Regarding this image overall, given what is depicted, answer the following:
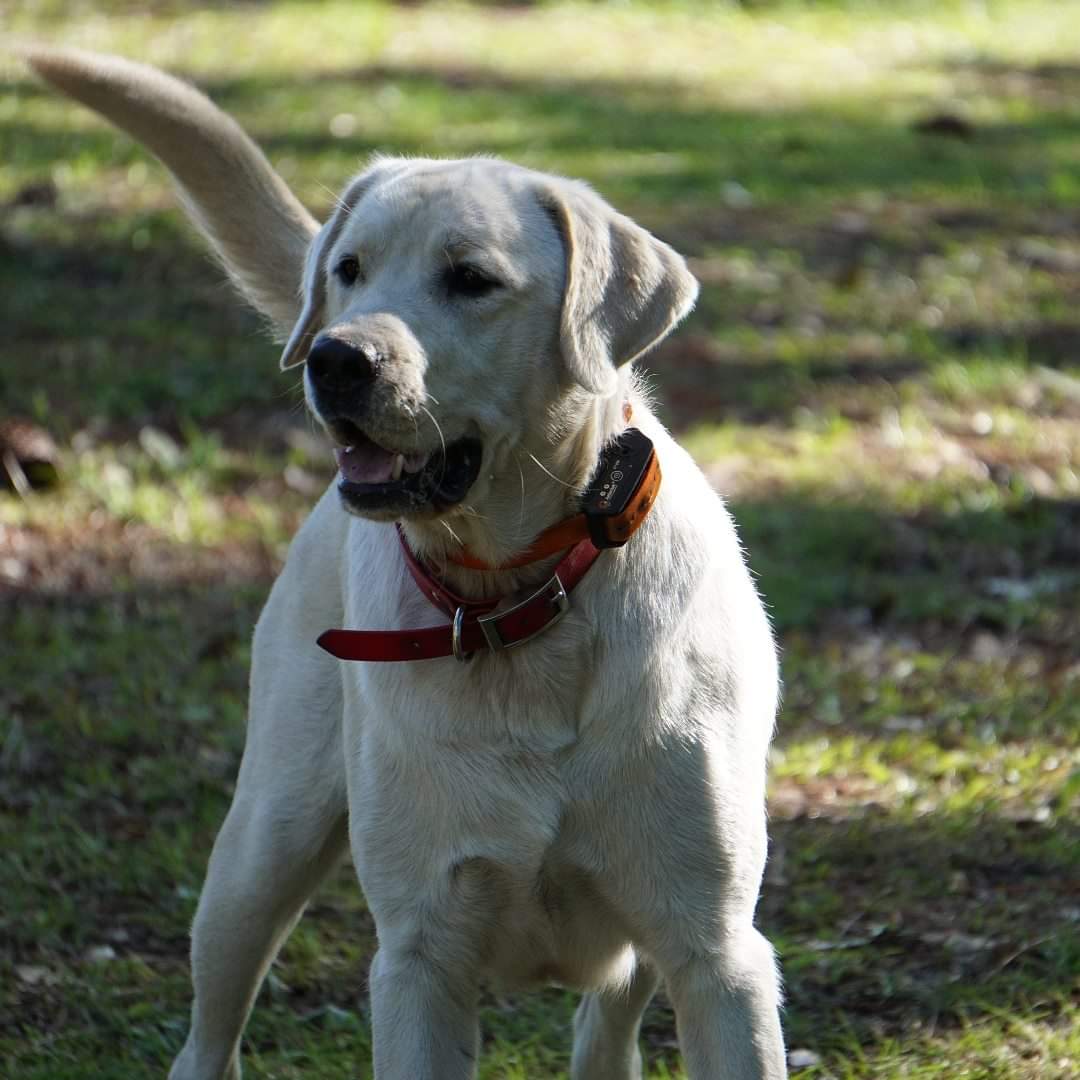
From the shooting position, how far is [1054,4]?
55.2 feet

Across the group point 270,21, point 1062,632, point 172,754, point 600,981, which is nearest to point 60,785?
point 172,754

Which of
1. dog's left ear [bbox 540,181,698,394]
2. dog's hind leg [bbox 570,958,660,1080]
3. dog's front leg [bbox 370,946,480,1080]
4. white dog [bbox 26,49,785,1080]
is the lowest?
dog's hind leg [bbox 570,958,660,1080]

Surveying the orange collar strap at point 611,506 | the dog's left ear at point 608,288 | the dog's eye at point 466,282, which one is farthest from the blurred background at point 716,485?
the dog's eye at point 466,282

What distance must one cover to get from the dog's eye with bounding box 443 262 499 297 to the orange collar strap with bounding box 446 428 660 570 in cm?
36

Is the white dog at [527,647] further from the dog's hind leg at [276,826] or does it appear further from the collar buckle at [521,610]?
the dog's hind leg at [276,826]

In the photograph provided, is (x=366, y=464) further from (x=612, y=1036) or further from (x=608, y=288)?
(x=612, y=1036)

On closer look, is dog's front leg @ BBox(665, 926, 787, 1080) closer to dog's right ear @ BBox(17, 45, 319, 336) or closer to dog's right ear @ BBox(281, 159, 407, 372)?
dog's right ear @ BBox(281, 159, 407, 372)

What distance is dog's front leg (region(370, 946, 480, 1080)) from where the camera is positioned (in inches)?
120

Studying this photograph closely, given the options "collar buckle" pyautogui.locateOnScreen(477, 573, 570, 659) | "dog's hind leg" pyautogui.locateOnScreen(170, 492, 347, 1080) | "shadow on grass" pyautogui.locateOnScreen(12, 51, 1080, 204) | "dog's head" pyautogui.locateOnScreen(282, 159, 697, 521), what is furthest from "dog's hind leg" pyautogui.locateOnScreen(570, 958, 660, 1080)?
"shadow on grass" pyautogui.locateOnScreen(12, 51, 1080, 204)

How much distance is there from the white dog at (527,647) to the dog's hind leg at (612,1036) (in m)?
0.32

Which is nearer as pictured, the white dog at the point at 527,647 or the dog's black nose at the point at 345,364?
the dog's black nose at the point at 345,364

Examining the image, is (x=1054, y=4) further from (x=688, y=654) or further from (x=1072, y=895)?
(x=688, y=654)

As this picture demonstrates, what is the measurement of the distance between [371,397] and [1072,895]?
2400mm

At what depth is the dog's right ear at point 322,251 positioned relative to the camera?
3.29 metres
